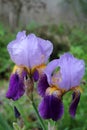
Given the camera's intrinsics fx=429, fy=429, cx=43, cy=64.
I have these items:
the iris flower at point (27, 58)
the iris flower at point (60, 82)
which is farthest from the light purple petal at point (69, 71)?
the iris flower at point (27, 58)

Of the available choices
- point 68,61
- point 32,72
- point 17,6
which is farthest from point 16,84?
point 17,6

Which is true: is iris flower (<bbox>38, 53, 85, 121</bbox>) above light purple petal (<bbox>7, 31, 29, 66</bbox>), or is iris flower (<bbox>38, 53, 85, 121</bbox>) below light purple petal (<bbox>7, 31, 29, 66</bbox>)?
below

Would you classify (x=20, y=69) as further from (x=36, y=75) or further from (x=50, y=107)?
(x=50, y=107)

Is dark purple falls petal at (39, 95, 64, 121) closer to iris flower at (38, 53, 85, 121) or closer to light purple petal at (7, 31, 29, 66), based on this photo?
iris flower at (38, 53, 85, 121)

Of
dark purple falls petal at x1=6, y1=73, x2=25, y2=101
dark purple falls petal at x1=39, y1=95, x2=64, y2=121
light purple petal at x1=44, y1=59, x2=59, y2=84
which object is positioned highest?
light purple petal at x1=44, y1=59, x2=59, y2=84

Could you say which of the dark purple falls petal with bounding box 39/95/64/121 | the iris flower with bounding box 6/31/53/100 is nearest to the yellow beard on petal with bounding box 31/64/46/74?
the iris flower with bounding box 6/31/53/100

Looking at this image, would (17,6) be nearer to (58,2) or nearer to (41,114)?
(58,2)

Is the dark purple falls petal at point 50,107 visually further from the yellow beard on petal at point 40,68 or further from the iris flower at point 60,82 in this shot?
the yellow beard on petal at point 40,68

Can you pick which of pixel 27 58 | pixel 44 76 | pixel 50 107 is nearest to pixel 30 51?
pixel 27 58
